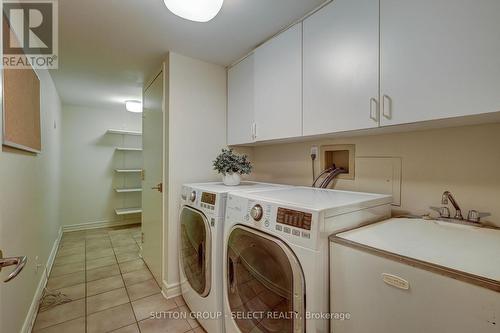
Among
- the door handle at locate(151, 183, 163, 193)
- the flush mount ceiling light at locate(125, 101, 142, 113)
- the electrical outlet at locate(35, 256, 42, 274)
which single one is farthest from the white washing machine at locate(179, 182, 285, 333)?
the flush mount ceiling light at locate(125, 101, 142, 113)

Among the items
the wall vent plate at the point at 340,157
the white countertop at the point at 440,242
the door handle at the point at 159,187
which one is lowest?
the white countertop at the point at 440,242

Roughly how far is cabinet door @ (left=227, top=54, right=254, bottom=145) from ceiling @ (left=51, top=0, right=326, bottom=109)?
5.2 inches

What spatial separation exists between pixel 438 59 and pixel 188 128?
1.77m

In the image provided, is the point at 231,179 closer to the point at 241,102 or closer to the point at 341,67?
the point at 241,102

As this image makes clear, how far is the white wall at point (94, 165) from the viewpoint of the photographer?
3830 millimetres

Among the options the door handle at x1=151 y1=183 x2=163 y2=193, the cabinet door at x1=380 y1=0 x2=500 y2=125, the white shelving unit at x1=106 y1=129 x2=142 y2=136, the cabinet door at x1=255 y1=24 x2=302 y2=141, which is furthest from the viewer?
the white shelving unit at x1=106 y1=129 x2=142 y2=136

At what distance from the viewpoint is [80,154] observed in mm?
3914

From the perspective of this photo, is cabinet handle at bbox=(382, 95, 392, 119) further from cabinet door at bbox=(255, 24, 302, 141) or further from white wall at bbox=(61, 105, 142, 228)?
white wall at bbox=(61, 105, 142, 228)

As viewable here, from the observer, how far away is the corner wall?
3.43 ft

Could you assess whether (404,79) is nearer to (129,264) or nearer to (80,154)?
(129,264)

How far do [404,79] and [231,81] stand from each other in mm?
1551

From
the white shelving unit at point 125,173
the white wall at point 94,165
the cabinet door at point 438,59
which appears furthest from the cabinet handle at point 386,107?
the white wall at point 94,165

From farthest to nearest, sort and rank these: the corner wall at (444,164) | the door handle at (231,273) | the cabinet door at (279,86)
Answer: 1. the cabinet door at (279,86)
2. the door handle at (231,273)
3. the corner wall at (444,164)

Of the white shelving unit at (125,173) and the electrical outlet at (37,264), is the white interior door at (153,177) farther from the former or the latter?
the white shelving unit at (125,173)
